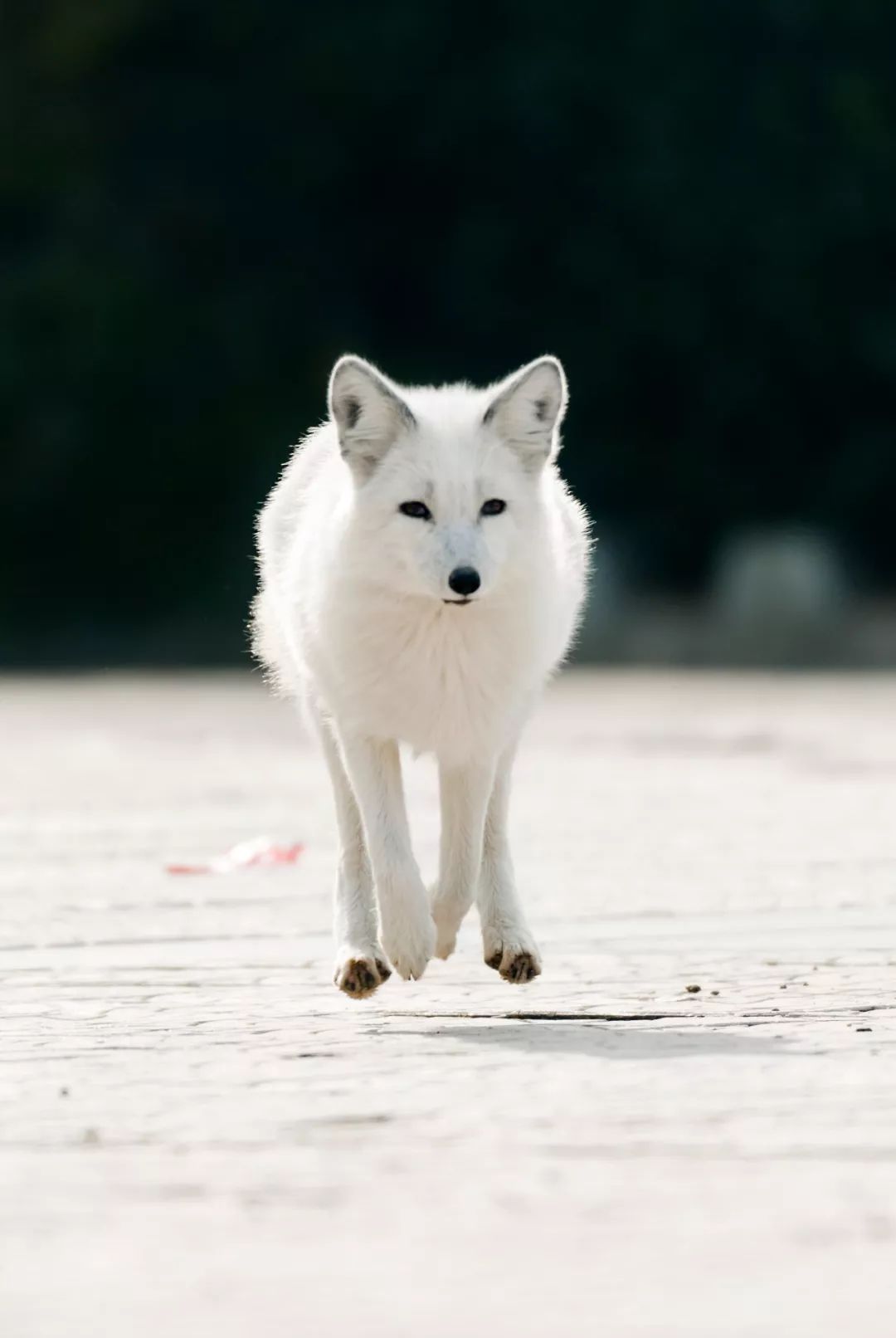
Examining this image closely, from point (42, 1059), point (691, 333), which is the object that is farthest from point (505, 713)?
point (691, 333)

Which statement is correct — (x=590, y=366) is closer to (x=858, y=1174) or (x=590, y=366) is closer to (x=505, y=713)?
(x=505, y=713)

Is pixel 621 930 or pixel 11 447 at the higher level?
pixel 621 930

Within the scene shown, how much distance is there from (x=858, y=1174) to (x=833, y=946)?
106 inches

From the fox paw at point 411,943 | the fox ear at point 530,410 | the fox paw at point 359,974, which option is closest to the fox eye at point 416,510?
the fox ear at point 530,410

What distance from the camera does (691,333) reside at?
90.3ft

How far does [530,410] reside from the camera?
21.7 feet

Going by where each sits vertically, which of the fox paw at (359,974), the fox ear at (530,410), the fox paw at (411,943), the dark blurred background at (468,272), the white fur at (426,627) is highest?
the fox ear at (530,410)

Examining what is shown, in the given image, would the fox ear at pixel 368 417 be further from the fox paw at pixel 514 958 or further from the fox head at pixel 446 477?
the fox paw at pixel 514 958

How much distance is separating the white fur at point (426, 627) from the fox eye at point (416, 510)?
13mm

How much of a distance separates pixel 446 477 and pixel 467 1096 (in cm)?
177

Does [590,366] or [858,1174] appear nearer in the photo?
[858,1174]

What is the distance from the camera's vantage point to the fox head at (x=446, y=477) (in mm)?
6172

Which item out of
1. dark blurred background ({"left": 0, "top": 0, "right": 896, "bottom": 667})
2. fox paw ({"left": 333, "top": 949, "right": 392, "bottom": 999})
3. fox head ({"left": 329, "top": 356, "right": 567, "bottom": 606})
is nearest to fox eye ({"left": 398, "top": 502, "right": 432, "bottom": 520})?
fox head ({"left": 329, "top": 356, "right": 567, "bottom": 606})

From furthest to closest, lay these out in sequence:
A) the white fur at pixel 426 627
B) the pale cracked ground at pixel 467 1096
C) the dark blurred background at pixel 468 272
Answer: the dark blurred background at pixel 468 272, the white fur at pixel 426 627, the pale cracked ground at pixel 467 1096
